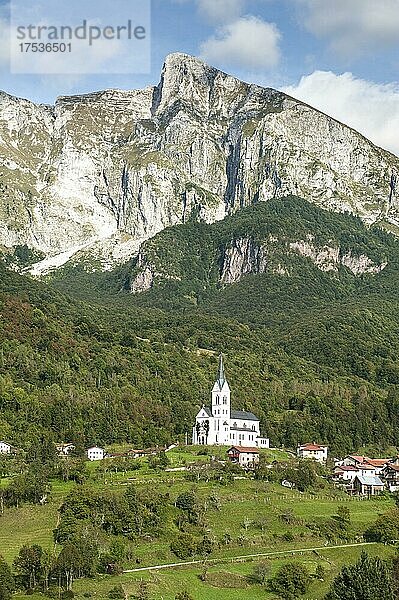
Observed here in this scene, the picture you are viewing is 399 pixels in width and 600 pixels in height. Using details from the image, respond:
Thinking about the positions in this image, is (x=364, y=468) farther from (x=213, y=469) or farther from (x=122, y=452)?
(x=122, y=452)

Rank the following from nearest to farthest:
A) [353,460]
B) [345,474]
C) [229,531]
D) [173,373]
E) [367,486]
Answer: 1. [229,531]
2. [367,486]
3. [345,474]
4. [353,460]
5. [173,373]

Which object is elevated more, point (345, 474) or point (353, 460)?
point (353, 460)

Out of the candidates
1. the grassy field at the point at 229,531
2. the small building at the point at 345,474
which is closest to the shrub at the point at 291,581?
the grassy field at the point at 229,531

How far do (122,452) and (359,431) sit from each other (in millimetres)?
35657

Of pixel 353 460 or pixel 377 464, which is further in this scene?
pixel 353 460

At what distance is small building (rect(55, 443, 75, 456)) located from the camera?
96.8 m

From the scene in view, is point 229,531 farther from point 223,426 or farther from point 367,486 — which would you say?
point 223,426

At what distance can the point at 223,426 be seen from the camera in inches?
4203

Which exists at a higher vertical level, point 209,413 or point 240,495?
point 209,413

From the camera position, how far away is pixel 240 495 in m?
81.1

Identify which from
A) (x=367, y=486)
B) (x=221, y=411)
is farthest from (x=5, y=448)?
(x=367, y=486)

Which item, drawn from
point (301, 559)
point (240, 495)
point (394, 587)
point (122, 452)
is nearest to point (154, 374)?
point (122, 452)

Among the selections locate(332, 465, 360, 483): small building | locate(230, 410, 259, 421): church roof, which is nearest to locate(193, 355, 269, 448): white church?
locate(230, 410, 259, 421): church roof

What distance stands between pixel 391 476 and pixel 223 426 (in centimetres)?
2013
